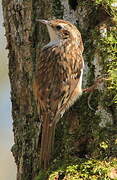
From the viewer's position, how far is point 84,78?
3996 mm

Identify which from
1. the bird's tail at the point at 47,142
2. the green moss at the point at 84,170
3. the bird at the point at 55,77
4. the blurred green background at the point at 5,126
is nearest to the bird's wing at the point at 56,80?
the bird at the point at 55,77

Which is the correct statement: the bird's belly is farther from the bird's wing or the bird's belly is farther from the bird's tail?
the bird's tail

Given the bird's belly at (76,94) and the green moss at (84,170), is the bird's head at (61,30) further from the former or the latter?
the green moss at (84,170)

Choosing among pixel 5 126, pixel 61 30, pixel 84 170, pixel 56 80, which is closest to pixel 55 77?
pixel 56 80

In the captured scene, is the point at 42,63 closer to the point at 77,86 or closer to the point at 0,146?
the point at 77,86

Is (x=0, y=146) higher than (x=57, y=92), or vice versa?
(x=57, y=92)

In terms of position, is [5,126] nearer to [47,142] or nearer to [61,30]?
[61,30]

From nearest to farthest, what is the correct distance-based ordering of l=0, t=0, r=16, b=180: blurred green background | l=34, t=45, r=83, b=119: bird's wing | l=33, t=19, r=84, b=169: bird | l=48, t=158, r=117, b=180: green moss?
1. l=48, t=158, r=117, b=180: green moss
2. l=33, t=19, r=84, b=169: bird
3. l=34, t=45, r=83, b=119: bird's wing
4. l=0, t=0, r=16, b=180: blurred green background

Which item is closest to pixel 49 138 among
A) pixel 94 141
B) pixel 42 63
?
pixel 94 141

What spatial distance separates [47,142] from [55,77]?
1.74 ft

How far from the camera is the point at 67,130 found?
12.4 ft

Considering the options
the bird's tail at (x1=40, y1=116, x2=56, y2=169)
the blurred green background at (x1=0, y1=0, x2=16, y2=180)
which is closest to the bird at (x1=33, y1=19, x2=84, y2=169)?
the bird's tail at (x1=40, y1=116, x2=56, y2=169)

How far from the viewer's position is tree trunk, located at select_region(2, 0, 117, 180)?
370 centimetres

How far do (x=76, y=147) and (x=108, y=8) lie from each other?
0.94m
